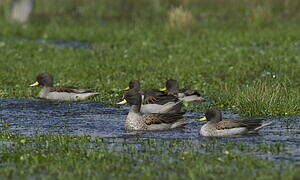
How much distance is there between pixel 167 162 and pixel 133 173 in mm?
942

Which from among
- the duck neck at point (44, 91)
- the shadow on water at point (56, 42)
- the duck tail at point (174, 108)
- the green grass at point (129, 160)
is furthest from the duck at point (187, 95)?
the shadow on water at point (56, 42)

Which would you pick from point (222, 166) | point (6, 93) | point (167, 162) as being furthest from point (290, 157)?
point (6, 93)

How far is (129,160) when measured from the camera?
12.6 m

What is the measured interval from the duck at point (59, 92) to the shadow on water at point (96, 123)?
0.22 metres

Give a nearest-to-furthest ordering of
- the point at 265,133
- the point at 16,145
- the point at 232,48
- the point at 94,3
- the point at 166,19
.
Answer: the point at 16,145, the point at 265,133, the point at 232,48, the point at 166,19, the point at 94,3

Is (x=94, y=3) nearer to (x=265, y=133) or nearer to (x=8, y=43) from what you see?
(x=8, y=43)

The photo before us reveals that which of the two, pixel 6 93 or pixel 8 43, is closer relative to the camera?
Answer: pixel 6 93

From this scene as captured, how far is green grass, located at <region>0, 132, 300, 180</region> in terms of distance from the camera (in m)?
11.6

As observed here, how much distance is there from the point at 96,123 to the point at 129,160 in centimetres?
444

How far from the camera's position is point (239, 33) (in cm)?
3197

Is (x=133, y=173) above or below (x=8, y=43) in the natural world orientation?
below

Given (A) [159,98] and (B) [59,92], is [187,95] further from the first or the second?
(B) [59,92]

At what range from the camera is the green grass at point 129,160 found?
456 inches

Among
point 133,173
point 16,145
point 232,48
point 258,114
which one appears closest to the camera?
point 133,173
